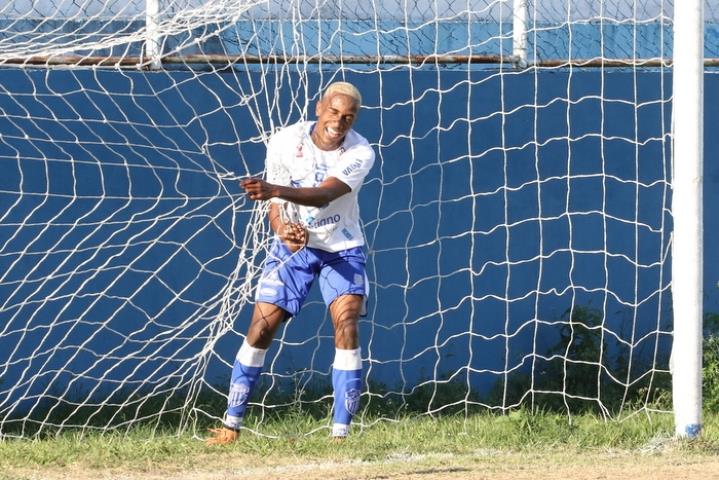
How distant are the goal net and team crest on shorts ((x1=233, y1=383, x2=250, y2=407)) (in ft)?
1.76

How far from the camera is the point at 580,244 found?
8.78 m

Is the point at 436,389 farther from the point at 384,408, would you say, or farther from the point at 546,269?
the point at 546,269

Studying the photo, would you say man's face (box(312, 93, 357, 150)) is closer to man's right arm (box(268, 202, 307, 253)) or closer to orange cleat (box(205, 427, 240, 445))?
man's right arm (box(268, 202, 307, 253))

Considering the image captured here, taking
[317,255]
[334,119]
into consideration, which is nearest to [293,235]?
[317,255]

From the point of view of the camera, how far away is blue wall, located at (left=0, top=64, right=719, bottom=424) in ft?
25.4

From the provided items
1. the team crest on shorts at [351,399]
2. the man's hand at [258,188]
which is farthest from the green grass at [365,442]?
the man's hand at [258,188]

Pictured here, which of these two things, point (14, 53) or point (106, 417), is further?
point (106, 417)

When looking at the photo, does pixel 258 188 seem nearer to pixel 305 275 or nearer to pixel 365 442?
pixel 305 275

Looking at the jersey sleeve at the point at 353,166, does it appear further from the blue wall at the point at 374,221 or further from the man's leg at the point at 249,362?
the blue wall at the point at 374,221

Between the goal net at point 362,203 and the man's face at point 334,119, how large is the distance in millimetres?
551

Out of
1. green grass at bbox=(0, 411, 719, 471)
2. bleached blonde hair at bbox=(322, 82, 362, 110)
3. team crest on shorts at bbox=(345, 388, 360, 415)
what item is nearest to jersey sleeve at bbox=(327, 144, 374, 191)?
bleached blonde hair at bbox=(322, 82, 362, 110)

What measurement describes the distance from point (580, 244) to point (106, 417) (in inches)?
121

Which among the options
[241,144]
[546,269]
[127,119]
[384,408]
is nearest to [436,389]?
[384,408]

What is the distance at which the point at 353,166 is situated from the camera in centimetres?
668
